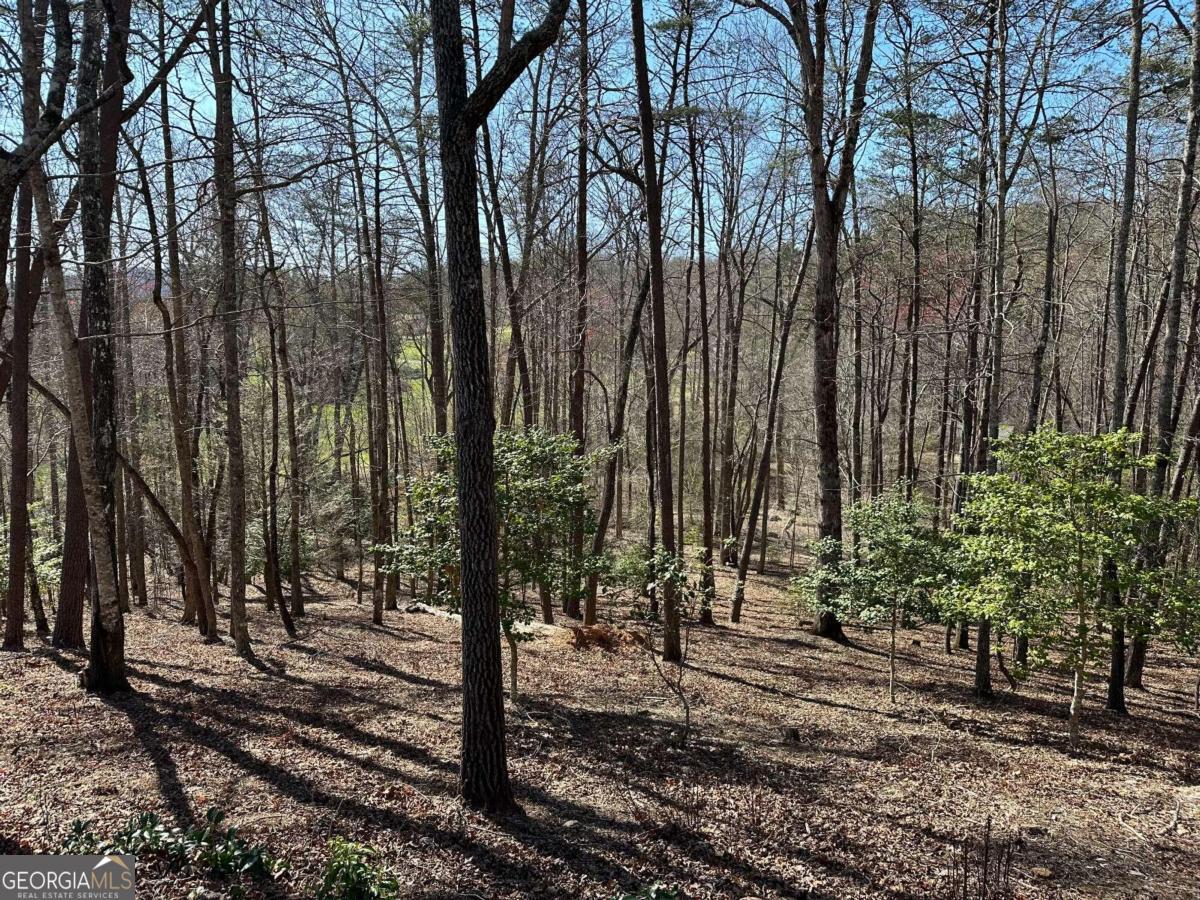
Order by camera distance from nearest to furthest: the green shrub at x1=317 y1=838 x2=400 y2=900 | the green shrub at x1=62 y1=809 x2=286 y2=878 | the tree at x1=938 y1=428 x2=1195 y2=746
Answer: the green shrub at x1=317 y1=838 x2=400 y2=900 < the green shrub at x1=62 y1=809 x2=286 y2=878 < the tree at x1=938 y1=428 x2=1195 y2=746

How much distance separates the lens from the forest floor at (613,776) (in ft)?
15.6

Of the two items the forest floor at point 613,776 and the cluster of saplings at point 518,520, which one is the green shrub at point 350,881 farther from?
the cluster of saplings at point 518,520

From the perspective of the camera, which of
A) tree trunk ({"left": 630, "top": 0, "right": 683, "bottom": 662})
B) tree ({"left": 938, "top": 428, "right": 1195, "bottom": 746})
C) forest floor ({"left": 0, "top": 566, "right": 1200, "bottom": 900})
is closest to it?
forest floor ({"left": 0, "top": 566, "right": 1200, "bottom": 900})

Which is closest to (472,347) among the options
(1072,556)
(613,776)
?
(613,776)

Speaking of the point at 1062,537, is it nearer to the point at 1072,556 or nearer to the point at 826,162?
the point at 1072,556

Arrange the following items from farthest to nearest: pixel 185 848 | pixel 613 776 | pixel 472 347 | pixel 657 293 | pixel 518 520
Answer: pixel 657 293 → pixel 518 520 → pixel 613 776 → pixel 472 347 → pixel 185 848

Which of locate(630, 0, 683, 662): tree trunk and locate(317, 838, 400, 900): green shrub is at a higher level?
A: locate(630, 0, 683, 662): tree trunk

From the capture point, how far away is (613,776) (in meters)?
6.29

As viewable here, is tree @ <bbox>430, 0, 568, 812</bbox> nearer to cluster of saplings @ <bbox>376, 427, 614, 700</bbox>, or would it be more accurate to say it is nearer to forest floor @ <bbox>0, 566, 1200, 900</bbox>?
forest floor @ <bbox>0, 566, 1200, 900</bbox>

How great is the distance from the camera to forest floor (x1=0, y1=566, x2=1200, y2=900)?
475cm

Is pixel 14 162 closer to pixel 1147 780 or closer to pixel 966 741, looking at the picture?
pixel 966 741

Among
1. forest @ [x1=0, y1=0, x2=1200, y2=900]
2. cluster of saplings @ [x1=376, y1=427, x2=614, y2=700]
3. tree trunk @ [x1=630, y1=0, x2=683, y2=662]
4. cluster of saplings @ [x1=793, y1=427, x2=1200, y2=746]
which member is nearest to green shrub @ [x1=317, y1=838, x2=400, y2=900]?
forest @ [x1=0, y1=0, x2=1200, y2=900]

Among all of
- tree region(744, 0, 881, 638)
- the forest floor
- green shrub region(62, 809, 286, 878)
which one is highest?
tree region(744, 0, 881, 638)

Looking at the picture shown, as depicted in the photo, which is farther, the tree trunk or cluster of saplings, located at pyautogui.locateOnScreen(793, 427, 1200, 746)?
the tree trunk
